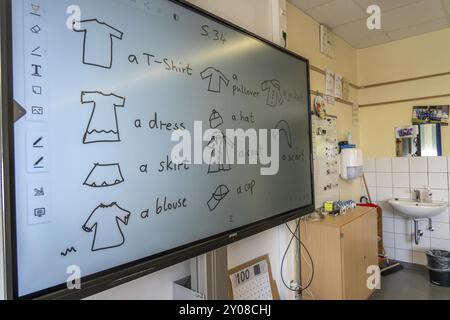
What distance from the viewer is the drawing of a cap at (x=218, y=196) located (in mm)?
1187

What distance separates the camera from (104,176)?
2.78ft

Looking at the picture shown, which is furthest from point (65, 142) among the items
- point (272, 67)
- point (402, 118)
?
point (402, 118)

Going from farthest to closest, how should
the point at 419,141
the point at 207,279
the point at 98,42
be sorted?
1. the point at 419,141
2. the point at 207,279
3. the point at 98,42

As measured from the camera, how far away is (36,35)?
2.39 feet

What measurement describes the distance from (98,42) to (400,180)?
11.1 feet

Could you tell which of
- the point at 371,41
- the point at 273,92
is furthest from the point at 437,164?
the point at 273,92

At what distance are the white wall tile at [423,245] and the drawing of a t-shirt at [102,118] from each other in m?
3.44

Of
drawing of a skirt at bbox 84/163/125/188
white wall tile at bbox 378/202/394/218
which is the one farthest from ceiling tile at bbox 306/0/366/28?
drawing of a skirt at bbox 84/163/125/188

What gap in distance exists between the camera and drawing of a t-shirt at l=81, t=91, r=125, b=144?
0.82 m

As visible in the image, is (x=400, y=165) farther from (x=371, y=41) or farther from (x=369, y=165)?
(x=371, y=41)

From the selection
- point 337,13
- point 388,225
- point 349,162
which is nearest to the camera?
point 337,13

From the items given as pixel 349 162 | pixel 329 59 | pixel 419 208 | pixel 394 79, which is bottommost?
pixel 419 208
